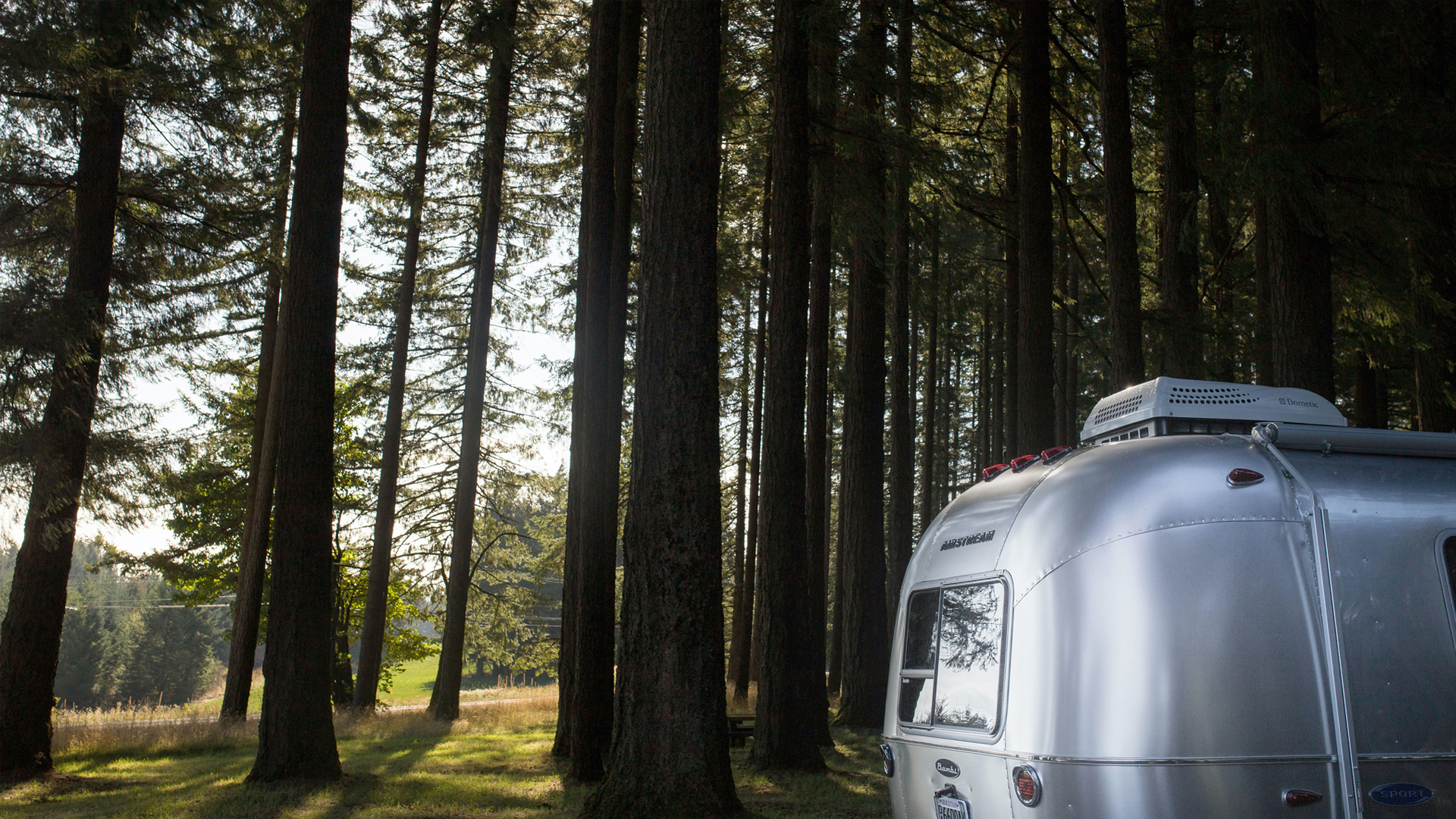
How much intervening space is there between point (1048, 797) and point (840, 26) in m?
9.63

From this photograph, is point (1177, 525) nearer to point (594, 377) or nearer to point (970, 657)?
point (970, 657)

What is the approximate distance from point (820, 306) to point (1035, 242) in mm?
3265

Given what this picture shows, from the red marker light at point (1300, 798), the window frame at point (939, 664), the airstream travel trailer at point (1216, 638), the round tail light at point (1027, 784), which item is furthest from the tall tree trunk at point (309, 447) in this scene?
the red marker light at point (1300, 798)

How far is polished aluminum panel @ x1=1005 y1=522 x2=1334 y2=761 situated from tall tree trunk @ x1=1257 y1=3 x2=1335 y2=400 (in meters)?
6.12

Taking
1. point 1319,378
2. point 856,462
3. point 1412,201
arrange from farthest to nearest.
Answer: point 856,462 → point 1412,201 → point 1319,378

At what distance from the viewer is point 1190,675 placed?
4.34 m

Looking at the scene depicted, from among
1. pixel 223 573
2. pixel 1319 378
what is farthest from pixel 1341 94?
pixel 223 573

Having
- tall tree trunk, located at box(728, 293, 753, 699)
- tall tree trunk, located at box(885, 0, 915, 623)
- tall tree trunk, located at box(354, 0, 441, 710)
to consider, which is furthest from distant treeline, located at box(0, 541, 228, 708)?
tall tree trunk, located at box(885, 0, 915, 623)

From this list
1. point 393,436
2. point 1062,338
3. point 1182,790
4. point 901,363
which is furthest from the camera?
point 1062,338

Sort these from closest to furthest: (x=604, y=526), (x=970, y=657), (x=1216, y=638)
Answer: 1. (x=1216, y=638)
2. (x=970, y=657)
3. (x=604, y=526)

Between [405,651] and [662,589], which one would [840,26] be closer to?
[662,589]

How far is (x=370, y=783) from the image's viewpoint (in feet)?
33.1

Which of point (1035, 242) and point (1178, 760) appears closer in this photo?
point (1178, 760)

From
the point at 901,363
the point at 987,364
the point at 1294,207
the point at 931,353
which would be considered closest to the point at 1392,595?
the point at 1294,207
